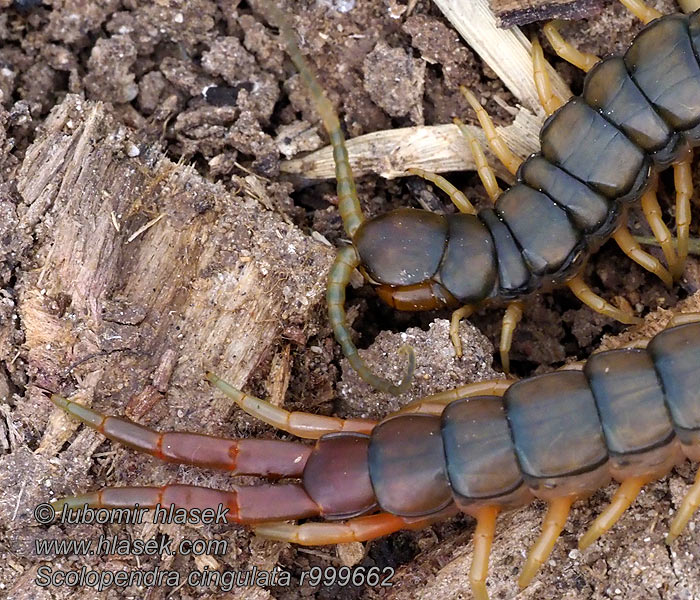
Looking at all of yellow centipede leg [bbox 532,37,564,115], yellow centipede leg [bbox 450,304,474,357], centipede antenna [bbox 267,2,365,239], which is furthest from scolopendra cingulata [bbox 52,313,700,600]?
yellow centipede leg [bbox 532,37,564,115]

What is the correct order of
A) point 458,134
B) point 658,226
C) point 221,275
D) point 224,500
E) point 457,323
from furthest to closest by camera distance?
point 458,134
point 658,226
point 457,323
point 221,275
point 224,500

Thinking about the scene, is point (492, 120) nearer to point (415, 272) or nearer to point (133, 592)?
point (415, 272)

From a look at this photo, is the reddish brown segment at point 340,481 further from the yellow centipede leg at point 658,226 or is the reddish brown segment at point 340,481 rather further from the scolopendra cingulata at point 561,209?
the yellow centipede leg at point 658,226

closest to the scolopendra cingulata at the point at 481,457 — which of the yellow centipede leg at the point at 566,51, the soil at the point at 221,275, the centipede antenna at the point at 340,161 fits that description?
the soil at the point at 221,275

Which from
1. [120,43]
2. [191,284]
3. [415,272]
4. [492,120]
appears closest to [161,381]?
[191,284]

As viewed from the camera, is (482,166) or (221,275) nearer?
(221,275)

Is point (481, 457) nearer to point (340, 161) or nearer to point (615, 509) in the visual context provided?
point (615, 509)

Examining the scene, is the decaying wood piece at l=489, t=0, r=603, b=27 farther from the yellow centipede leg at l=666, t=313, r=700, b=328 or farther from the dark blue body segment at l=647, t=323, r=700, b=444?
the dark blue body segment at l=647, t=323, r=700, b=444

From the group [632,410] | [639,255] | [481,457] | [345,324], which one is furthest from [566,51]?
[481,457]
